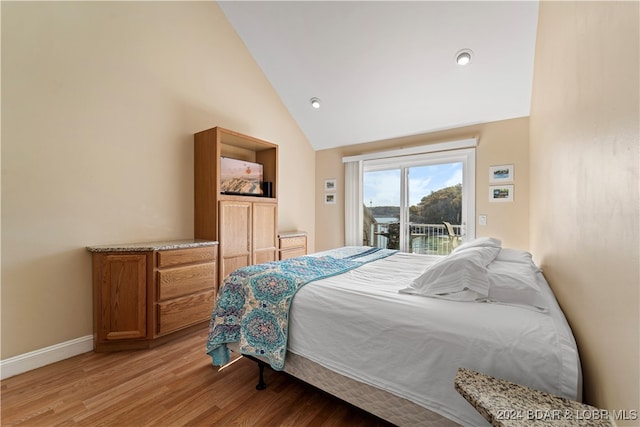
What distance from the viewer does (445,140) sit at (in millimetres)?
3766

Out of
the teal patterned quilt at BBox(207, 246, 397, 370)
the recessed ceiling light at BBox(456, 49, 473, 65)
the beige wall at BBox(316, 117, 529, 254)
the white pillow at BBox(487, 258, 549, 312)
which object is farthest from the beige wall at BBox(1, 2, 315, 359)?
the beige wall at BBox(316, 117, 529, 254)

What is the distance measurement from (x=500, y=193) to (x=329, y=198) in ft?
8.66

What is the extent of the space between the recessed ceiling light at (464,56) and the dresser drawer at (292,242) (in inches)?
121

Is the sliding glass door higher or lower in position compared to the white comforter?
higher

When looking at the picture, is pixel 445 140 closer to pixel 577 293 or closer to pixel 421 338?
pixel 577 293

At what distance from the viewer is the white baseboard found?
75.7 inches

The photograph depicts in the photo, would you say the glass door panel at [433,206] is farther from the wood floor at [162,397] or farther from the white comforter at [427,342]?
the wood floor at [162,397]

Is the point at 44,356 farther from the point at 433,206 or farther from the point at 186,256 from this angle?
the point at 433,206

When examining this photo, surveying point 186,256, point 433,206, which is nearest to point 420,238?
point 433,206

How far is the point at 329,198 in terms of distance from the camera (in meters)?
4.89

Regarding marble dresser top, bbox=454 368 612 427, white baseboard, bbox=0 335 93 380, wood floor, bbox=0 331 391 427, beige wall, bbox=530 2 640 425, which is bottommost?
wood floor, bbox=0 331 391 427

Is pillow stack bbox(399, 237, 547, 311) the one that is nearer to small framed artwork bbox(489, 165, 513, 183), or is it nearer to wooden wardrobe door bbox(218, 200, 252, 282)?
wooden wardrobe door bbox(218, 200, 252, 282)

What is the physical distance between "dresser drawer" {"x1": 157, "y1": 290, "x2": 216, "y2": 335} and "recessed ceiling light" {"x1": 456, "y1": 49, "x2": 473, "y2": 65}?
368cm

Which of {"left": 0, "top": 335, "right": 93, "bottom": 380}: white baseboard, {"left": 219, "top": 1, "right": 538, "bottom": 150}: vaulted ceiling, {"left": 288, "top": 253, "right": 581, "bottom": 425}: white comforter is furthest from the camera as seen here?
{"left": 219, "top": 1, "right": 538, "bottom": 150}: vaulted ceiling
